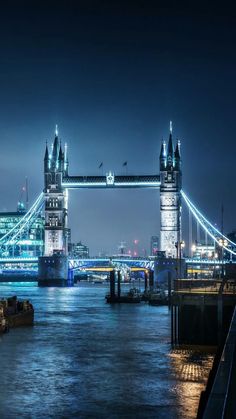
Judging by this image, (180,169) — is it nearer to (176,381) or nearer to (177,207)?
(177,207)

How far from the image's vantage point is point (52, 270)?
15600cm

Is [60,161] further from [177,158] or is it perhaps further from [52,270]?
[52,270]

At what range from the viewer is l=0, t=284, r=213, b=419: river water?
24.2 metres

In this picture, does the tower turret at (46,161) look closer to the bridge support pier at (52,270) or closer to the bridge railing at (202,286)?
the bridge support pier at (52,270)

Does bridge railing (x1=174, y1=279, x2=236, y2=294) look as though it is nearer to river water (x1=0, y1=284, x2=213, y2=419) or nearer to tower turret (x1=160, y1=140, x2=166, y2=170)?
river water (x1=0, y1=284, x2=213, y2=419)

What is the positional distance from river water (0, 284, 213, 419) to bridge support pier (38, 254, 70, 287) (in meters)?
101

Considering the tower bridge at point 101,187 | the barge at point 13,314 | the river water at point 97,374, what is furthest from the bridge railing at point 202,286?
the tower bridge at point 101,187

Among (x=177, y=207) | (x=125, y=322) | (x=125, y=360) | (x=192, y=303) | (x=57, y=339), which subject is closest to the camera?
(x=125, y=360)

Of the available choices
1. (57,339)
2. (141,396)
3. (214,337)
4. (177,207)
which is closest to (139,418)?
(141,396)

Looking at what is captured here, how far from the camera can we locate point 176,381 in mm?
29594

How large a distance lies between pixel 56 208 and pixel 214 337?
124761mm

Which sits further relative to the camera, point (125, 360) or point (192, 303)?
point (192, 303)

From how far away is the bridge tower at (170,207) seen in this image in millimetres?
154000

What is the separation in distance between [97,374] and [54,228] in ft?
427
